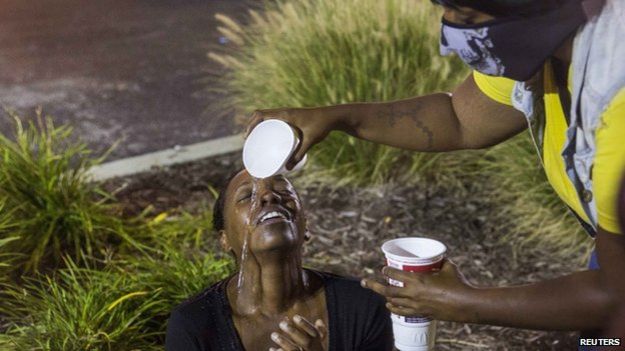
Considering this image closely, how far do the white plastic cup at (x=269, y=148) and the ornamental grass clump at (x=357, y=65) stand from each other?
321cm

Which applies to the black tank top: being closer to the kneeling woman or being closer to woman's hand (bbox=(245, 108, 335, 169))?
the kneeling woman

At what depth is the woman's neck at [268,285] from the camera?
11.7 ft

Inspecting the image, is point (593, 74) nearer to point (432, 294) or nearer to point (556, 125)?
point (556, 125)

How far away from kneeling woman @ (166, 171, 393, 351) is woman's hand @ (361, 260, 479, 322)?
51 cm

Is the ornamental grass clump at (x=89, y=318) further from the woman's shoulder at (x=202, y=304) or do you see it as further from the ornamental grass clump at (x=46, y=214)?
the woman's shoulder at (x=202, y=304)

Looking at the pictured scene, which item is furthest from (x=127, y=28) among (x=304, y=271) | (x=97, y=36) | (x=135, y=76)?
(x=304, y=271)

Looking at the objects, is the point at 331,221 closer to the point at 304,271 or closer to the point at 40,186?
the point at 40,186

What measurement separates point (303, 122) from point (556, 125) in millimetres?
841

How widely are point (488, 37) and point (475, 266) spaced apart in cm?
328

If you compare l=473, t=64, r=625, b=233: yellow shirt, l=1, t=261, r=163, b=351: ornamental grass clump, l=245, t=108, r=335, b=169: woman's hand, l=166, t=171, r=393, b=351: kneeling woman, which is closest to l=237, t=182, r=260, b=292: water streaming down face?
l=166, t=171, r=393, b=351: kneeling woman

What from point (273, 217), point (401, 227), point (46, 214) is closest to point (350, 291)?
point (273, 217)

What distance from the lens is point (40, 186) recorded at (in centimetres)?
559

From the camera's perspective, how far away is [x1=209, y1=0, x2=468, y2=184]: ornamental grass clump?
22.0 ft

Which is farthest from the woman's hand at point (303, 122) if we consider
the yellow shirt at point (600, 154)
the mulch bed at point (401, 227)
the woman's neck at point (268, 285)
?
the mulch bed at point (401, 227)
